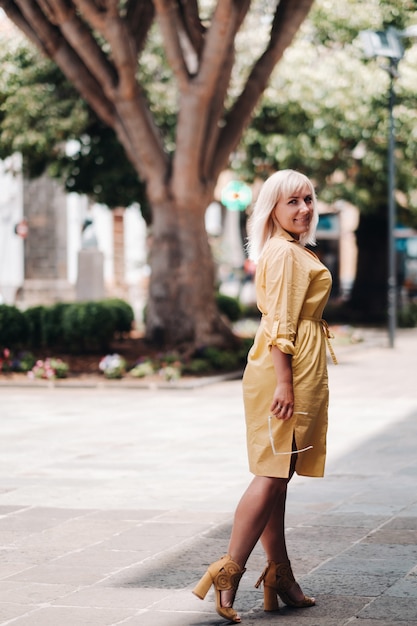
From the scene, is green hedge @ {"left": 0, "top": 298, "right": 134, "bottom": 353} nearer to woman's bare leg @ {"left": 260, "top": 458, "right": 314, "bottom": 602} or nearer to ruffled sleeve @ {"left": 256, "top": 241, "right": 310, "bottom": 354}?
woman's bare leg @ {"left": 260, "top": 458, "right": 314, "bottom": 602}

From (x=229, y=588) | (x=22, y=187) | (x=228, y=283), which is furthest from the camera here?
(x=228, y=283)

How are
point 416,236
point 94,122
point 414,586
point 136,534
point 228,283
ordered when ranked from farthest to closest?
1. point 416,236
2. point 228,283
3. point 94,122
4. point 136,534
5. point 414,586

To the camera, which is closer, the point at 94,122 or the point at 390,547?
the point at 390,547

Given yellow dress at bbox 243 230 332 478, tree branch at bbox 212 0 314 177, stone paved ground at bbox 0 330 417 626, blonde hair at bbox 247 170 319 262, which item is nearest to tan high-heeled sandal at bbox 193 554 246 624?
stone paved ground at bbox 0 330 417 626

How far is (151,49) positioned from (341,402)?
11124mm

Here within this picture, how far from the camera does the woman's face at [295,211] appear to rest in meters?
5.08

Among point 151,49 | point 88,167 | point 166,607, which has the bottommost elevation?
point 166,607

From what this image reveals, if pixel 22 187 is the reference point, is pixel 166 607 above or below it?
below

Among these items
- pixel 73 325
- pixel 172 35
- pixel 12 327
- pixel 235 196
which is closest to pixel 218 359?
pixel 73 325

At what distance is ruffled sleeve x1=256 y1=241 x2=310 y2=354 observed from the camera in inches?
192

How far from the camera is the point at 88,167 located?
875 inches

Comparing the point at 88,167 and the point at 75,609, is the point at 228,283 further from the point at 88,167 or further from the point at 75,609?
the point at 75,609

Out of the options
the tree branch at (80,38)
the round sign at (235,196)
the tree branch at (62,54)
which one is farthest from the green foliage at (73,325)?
the round sign at (235,196)

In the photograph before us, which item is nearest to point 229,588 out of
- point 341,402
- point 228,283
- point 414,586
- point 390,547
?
point 414,586
